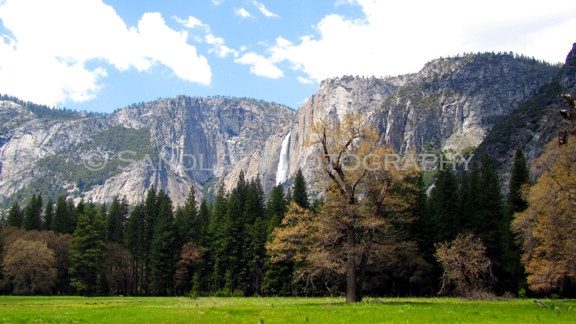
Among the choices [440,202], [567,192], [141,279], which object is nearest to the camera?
[567,192]

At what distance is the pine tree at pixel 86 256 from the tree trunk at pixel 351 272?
152ft

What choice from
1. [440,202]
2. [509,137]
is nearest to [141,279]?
[440,202]

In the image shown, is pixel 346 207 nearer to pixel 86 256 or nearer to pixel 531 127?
pixel 86 256

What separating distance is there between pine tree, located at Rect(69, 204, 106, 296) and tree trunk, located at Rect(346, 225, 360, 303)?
46.4 m

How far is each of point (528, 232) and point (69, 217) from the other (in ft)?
231

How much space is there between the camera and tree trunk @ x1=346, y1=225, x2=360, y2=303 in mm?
23016

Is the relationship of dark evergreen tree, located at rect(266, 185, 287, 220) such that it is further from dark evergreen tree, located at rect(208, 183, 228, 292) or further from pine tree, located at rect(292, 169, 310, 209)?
dark evergreen tree, located at rect(208, 183, 228, 292)

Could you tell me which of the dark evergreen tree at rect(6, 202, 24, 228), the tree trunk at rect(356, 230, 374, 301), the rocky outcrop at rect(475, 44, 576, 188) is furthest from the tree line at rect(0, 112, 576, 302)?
the rocky outcrop at rect(475, 44, 576, 188)

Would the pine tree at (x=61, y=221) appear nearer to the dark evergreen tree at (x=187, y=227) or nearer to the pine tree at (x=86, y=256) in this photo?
the pine tree at (x=86, y=256)

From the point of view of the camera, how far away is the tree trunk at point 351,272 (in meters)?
23.0

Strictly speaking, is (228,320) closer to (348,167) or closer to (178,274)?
(348,167)

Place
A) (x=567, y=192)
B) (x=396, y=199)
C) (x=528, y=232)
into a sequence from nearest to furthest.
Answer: (x=567, y=192)
(x=396, y=199)
(x=528, y=232)

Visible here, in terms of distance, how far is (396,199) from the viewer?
24375 millimetres

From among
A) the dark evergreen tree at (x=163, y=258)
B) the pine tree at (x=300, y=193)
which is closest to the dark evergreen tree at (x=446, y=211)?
the pine tree at (x=300, y=193)
